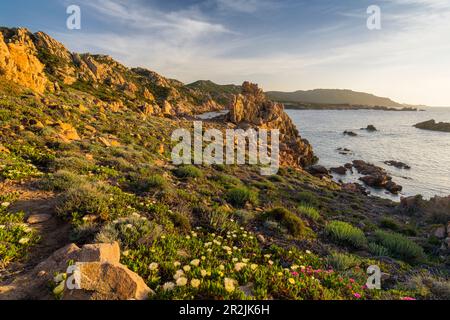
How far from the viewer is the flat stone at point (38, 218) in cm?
543

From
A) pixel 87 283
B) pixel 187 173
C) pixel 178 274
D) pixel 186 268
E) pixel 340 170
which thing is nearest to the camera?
pixel 87 283

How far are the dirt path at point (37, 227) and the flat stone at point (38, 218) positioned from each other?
0.06 meters

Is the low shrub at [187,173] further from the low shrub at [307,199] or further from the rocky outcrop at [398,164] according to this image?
the rocky outcrop at [398,164]

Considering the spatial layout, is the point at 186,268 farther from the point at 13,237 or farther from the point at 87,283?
the point at 13,237

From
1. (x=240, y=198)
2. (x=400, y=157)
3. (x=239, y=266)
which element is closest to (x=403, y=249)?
(x=240, y=198)

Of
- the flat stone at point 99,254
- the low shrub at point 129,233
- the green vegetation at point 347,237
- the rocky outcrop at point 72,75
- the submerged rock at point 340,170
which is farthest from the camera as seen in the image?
the submerged rock at point 340,170

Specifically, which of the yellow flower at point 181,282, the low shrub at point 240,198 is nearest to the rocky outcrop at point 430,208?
the low shrub at point 240,198

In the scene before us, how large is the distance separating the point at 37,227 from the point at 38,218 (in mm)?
306

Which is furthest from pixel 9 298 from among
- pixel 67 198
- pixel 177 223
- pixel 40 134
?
pixel 40 134

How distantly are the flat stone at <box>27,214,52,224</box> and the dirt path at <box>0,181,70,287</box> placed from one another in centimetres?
6

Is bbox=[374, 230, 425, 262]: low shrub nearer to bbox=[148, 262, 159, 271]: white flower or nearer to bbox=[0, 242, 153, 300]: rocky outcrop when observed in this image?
bbox=[148, 262, 159, 271]: white flower

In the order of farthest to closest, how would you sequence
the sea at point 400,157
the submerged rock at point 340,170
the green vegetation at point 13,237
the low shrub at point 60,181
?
the submerged rock at point 340,170, the sea at point 400,157, the low shrub at point 60,181, the green vegetation at point 13,237

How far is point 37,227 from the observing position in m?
5.33
